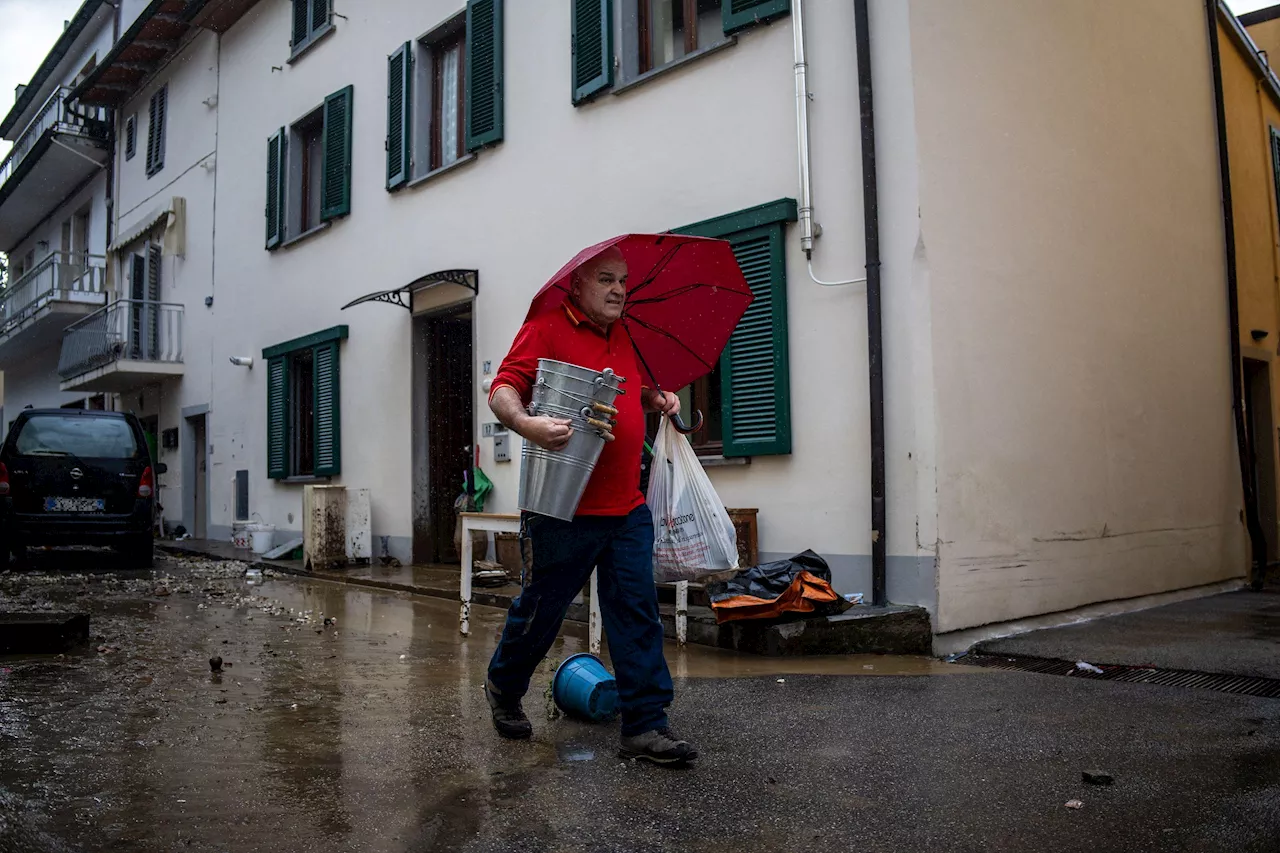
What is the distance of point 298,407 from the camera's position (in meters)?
14.4

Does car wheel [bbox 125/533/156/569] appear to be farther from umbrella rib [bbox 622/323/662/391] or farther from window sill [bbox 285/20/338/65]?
umbrella rib [bbox 622/323/662/391]

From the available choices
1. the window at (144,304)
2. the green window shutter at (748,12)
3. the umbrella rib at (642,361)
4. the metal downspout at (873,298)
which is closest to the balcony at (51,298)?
the window at (144,304)

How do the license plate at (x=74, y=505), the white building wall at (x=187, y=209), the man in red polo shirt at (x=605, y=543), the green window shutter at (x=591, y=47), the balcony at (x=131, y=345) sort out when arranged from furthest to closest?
1. the balcony at (x=131, y=345)
2. the white building wall at (x=187, y=209)
3. the license plate at (x=74, y=505)
4. the green window shutter at (x=591, y=47)
5. the man in red polo shirt at (x=605, y=543)

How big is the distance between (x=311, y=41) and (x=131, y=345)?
739 cm

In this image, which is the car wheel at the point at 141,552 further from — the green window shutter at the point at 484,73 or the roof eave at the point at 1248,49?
the roof eave at the point at 1248,49

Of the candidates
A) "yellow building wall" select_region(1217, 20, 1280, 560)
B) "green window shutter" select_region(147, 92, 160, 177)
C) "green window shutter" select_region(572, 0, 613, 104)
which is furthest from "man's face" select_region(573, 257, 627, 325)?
"green window shutter" select_region(147, 92, 160, 177)

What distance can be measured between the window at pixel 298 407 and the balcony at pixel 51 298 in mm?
9196

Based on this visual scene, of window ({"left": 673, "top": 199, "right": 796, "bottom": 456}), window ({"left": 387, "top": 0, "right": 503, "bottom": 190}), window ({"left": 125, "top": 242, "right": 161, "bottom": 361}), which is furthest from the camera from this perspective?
window ({"left": 125, "top": 242, "right": 161, "bottom": 361})

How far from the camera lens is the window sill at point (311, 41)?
1364cm

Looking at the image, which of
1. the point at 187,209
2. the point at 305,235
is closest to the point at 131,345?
the point at 187,209

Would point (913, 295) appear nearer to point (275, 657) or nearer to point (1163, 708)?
point (1163, 708)

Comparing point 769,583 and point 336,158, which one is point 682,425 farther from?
point 336,158

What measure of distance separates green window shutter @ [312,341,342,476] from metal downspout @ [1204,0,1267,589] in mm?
9687

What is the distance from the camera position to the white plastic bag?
4.52 meters
